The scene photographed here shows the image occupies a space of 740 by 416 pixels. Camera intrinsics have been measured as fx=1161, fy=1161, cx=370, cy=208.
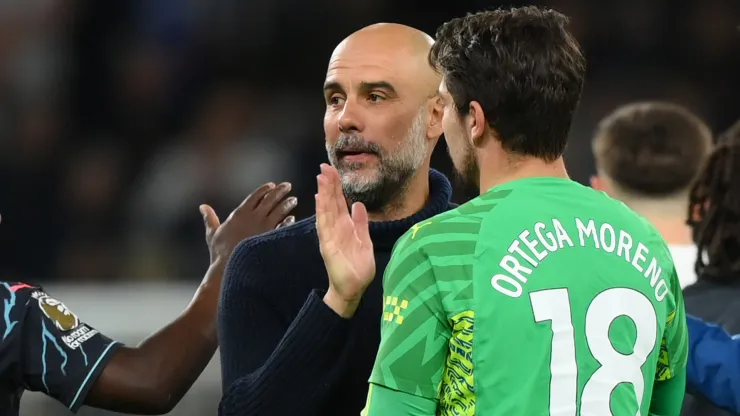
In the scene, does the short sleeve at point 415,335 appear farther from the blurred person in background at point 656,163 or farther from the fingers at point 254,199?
the blurred person in background at point 656,163

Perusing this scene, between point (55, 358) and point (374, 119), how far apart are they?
34.1 inches

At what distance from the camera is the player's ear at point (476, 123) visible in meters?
2.02

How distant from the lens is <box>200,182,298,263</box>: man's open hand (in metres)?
2.90

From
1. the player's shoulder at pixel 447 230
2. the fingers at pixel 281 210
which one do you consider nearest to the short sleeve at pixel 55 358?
the fingers at pixel 281 210

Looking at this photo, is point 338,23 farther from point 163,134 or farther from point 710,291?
point 710,291

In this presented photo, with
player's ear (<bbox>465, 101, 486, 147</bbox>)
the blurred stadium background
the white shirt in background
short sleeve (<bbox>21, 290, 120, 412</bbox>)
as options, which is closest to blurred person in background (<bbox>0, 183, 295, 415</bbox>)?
short sleeve (<bbox>21, 290, 120, 412</bbox>)

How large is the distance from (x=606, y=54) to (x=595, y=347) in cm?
573

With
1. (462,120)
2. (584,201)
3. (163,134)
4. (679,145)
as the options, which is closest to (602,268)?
(584,201)

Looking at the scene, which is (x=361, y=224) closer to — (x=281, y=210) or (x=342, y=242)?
(x=342, y=242)

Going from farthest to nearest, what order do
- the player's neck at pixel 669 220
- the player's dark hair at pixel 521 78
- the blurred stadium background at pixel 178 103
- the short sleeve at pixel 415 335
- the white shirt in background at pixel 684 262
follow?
the blurred stadium background at pixel 178 103, the player's neck at pixel 669 220, the white shirt in background at pixel 684 262, the player's dark hair at pixel 521 78, the short sleeve at pixel 415 335

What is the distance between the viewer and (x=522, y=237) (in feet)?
6.30

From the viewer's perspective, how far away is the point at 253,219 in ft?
9.55

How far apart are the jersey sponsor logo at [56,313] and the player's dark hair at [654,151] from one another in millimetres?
2153

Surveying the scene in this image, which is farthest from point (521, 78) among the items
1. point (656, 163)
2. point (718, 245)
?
point (656, 163)
